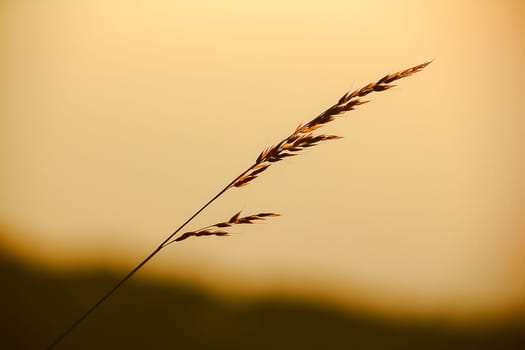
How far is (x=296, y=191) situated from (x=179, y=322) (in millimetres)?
372

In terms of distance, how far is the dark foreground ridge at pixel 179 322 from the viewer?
90 centimetres

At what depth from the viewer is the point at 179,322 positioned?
3.02 ft

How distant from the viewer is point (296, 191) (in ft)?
3.01

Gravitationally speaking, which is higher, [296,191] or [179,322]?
[296,191]

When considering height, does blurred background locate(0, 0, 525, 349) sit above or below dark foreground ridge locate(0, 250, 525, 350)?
above

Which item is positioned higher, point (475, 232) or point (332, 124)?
point (332, 124)

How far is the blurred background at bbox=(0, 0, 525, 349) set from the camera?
90 centimetres

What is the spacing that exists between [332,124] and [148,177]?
407 mm

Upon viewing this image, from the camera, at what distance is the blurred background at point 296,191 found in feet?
2.96

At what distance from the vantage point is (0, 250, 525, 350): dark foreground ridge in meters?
0.90

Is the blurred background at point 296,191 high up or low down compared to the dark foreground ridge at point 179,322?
up

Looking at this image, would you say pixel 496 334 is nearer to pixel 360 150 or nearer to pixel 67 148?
pixel 360 150

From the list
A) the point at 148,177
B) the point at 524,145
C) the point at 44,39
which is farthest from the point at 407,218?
the point at 44,39

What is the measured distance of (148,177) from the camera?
931mm
